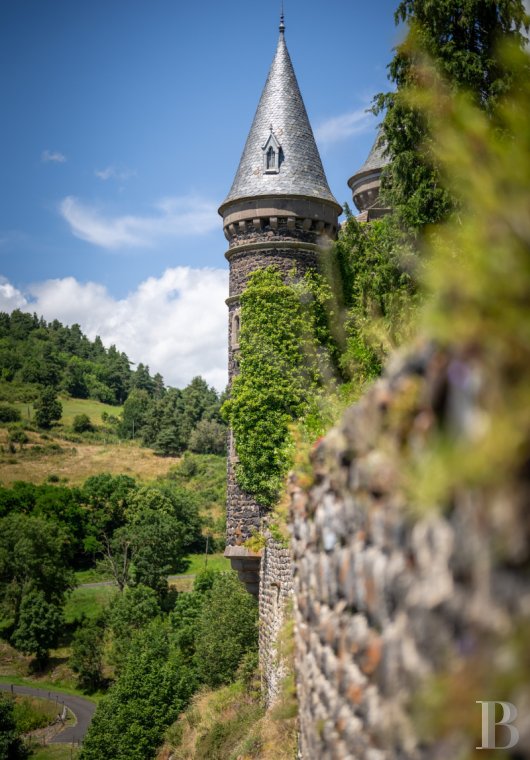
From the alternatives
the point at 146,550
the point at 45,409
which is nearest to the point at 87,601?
the point at 146,550

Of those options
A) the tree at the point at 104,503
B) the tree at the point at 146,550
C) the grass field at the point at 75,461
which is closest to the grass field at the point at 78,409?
the grass field at the point at 75,461

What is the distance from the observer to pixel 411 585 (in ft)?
8.90

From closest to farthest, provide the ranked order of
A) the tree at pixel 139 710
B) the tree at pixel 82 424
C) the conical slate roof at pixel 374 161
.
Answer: the conical slate roof at pixel 374 161
the tree at pixel 139 710
the tree at pixel 82 424

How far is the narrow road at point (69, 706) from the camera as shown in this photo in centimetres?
3553

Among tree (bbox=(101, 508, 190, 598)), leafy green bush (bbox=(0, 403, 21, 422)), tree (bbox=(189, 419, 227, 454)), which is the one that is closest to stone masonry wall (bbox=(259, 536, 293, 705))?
tree (bbox=(101, 508, 190, 598))

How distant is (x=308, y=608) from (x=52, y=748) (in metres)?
34.5

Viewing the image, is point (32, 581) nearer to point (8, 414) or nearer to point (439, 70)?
point (439, 70)

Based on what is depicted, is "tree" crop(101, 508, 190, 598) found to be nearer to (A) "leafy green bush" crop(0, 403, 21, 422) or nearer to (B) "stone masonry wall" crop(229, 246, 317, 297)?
(A) "leafy green bush" crop(0, 403, 21, 422)

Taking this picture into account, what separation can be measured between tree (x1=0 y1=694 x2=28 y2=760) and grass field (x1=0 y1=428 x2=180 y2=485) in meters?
36.7

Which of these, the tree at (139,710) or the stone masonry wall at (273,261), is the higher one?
the stone masonry wall at (273,261)

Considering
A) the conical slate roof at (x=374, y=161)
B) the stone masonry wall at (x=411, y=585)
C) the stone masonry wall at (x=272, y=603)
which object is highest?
the conical slate roof at (x=374, y=161)

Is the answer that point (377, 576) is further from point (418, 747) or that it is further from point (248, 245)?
point (248, 245)

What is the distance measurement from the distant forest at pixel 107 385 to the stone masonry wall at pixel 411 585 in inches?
3398

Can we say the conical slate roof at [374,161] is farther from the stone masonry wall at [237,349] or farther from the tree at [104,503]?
the tree at [104,503]
